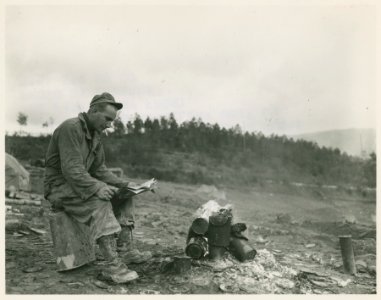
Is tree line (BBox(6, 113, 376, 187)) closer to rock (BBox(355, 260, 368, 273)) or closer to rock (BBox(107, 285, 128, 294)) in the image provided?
rock (BBox(355, 260, 368, 273))

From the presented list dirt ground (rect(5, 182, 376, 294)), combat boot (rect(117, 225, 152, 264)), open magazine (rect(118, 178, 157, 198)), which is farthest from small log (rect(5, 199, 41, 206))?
open magazine (rect(118, 178, 157, 198))

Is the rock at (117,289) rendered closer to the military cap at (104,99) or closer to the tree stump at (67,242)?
the tree stump at (67,242)

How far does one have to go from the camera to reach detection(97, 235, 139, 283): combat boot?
4.02m

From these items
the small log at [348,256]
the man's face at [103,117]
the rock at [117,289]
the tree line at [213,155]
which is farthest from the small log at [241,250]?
the tree line at [213,155]

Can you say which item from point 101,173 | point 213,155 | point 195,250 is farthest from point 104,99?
point 213,155

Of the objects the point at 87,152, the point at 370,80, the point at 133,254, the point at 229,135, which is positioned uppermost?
the point at 229,135

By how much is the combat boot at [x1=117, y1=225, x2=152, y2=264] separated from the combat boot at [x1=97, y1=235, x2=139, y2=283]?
55 centimetres

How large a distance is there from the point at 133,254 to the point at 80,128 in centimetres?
162

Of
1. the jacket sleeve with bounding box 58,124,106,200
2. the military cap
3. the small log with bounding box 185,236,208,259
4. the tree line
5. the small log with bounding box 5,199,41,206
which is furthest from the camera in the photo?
the tree line

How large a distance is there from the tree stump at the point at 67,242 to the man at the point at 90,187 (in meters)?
0.12

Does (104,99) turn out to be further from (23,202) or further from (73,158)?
(23,202)
